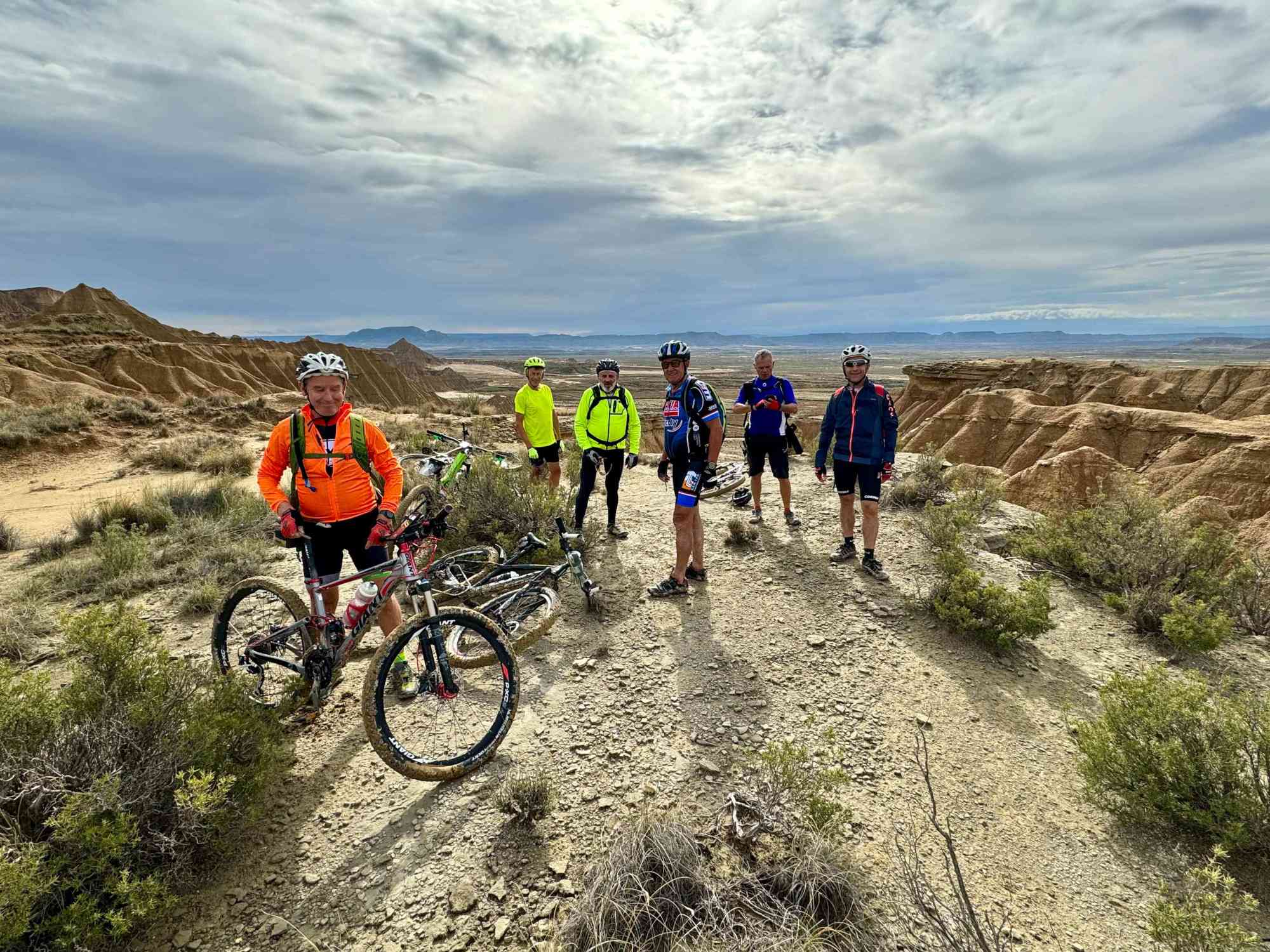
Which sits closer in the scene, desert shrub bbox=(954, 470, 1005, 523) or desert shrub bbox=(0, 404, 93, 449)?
desert shrub bbox=(954, 470, 1005, 523)

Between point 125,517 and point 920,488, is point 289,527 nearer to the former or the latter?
point 125,517

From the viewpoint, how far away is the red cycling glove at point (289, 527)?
335 centimetres

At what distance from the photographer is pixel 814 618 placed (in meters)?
5.18

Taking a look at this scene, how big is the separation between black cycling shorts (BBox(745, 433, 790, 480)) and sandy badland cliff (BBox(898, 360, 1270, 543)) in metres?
4.85

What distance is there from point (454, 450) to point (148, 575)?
141 inches

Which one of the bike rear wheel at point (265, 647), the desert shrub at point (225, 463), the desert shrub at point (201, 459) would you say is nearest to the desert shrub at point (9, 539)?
the desert shrub at point (201, 459)

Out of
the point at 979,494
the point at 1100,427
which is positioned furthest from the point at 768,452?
the point at 1100,427

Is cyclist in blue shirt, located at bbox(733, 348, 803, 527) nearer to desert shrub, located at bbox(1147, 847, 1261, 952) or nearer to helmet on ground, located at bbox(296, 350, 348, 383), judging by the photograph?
helmet on ground, located at bbox(296, 350, 348, 383)

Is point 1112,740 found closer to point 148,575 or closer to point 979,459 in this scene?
point 148,575

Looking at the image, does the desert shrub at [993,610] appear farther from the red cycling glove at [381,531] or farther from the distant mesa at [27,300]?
the distant mesa at [27,300]

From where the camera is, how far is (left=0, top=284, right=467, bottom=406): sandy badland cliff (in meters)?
24.3

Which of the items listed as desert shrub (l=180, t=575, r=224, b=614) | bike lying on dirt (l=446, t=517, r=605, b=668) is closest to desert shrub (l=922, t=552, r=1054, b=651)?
bike lying on dirt (l=446, t=517, r=605, b=668)

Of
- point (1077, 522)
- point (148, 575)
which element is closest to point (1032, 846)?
point (1077, 522)

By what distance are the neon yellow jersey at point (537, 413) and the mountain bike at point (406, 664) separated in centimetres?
371
